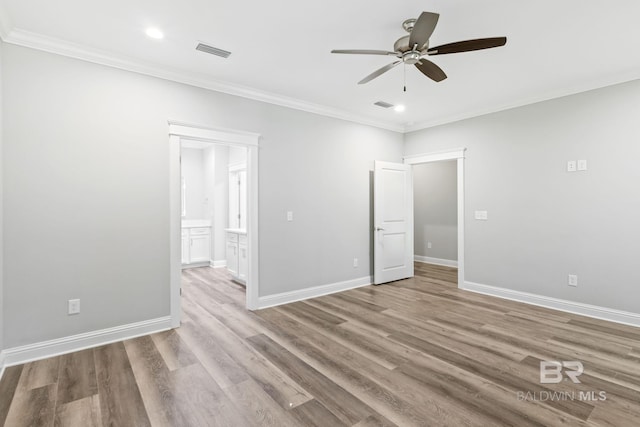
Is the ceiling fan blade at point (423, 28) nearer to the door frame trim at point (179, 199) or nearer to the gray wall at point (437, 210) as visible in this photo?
the door frame trim at point (179, 199)

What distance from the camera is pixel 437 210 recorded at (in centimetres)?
737

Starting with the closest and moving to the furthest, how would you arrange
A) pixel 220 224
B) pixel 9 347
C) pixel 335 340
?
pixel 9 347 → pixel 335 340 → pixel 220 224

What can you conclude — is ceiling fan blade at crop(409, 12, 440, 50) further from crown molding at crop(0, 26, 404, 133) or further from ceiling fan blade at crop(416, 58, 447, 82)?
crown molding at crop(0, 26, 404, 133)

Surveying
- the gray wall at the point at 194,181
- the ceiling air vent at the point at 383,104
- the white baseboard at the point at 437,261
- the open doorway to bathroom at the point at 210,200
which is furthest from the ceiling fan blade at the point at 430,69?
the gray wall at the point at 194,181

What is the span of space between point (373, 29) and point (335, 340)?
9.45ft

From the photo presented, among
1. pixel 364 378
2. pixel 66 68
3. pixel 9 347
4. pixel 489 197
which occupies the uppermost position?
pixel 66 68

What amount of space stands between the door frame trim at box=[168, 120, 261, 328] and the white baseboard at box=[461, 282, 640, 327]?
11.1ft

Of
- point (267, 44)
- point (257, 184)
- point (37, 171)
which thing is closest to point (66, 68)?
point (37, 171)

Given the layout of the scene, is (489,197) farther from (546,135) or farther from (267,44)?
(267,44)

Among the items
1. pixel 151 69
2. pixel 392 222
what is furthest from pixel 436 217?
pixel 151 69

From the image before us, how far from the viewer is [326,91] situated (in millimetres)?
4062

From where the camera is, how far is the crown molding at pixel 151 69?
2691 mm

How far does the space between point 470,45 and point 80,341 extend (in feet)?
13.7

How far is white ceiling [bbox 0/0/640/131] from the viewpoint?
2357 millimetres
